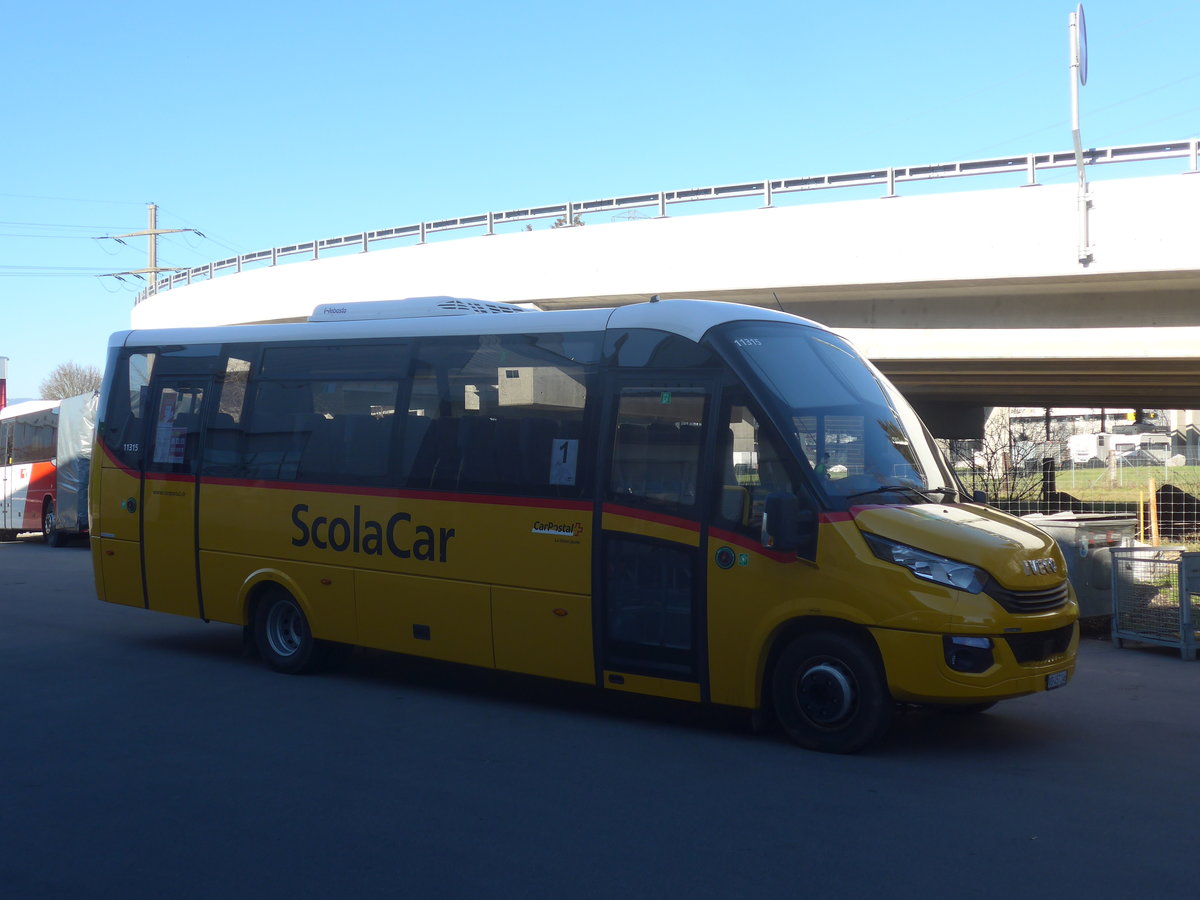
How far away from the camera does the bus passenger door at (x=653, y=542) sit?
7.49 metres

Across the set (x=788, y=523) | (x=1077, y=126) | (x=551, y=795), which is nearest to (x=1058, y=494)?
(x=1077, y=126)

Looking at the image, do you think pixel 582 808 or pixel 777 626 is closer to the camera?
pixel 582 808

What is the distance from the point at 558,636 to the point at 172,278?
91.9ft

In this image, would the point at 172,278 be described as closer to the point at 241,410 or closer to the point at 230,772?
the point at 241,410

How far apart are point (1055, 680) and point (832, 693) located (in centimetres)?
139

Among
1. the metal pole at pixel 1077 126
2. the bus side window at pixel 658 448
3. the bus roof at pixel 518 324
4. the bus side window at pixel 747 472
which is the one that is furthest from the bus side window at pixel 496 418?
the metal pole at pixel 1077 126

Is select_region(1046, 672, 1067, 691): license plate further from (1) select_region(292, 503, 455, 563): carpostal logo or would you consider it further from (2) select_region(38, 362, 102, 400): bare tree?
(2) select_region(38, 362, 102, 400): bare tree

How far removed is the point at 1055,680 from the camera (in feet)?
22.8

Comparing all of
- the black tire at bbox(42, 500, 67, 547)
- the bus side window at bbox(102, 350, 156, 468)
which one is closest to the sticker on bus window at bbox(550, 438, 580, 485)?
the bus side window at bbox(102, 350, 156, 468)

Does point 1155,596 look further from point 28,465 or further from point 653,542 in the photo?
point 28,465

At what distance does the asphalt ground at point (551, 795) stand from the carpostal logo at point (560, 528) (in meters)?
1.35

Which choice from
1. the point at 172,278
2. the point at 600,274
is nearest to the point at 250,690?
the point at 600,274

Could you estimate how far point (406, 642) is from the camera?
29.3ft

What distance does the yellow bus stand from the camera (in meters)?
6.88
